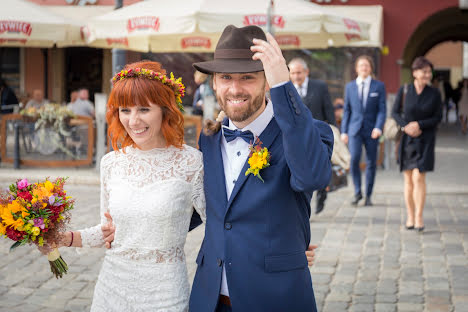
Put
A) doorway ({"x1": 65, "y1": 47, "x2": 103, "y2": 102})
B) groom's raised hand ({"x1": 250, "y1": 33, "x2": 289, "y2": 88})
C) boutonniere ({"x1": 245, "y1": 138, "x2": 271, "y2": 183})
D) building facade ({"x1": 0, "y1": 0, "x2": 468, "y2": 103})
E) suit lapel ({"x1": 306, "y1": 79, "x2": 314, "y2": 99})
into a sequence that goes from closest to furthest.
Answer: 1. groom's raised hand ({"x1": 250, "y1": 33, "x2": 289, "y2": 88})
2. boutonniere ({"x1": 245, "y1": 138, "x2": 271, "y2": 183})
3. suit lapel ({"x1": 306, "y1": 79, "x2": 314, "y2": 99})
4. building facade ({"x1": 0, "y1": 0, "x2": 468, "y2": 103})
5. doorway ({"x1": 65, "y1": 47, "x2": 103, "y2": 102})

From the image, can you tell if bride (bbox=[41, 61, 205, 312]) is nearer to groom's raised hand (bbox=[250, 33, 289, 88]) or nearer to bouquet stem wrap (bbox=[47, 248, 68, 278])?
bouquet stem wrap (bbox=[47, 248, 68, 278])

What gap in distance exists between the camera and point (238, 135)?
2898 mm

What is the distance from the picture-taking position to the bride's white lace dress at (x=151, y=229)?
307cm

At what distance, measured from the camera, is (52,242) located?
308 cm

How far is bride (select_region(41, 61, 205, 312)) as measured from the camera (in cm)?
308

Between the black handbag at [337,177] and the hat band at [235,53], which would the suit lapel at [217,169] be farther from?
the black handbag at [337,177]

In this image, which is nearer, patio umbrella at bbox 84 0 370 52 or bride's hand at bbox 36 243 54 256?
bride's hand at bbox 36 243 54 256

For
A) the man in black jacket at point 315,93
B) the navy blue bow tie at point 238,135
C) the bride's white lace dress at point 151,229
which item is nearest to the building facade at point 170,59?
the man in black jacket at point 315,93

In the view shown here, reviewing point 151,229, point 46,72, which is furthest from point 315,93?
point 46,72

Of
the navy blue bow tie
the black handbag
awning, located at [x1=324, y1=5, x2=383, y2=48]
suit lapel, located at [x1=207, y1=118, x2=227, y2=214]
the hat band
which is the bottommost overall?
the black handbag

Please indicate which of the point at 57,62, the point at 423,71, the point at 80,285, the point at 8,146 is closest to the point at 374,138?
the point at 423,71

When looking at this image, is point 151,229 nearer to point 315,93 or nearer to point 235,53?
point 235,53

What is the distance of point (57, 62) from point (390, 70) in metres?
10.8

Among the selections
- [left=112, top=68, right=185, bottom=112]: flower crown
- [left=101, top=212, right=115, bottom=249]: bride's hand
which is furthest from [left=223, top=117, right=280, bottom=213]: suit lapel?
[left=101, top=212, right=115, bottom=249]: bride's hand
